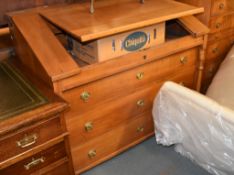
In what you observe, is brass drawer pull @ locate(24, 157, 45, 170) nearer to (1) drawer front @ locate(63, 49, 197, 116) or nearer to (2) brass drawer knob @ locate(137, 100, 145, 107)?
(1) drawer front @ locate(63, 49, 197, 116)

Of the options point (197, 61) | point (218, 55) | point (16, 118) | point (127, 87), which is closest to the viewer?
point (16, 118)

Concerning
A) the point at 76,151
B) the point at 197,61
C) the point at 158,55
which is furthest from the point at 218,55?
the point at 76,151

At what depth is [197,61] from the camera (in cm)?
176

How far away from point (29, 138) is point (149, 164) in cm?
81

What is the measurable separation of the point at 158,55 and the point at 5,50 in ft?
2.78

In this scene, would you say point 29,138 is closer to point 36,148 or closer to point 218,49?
point 36,148

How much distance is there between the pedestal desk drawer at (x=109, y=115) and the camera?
138cm

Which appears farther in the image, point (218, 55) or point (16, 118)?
point (218, 55)

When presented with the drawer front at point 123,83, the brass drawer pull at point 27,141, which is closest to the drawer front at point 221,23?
the drawer front at point 123,83

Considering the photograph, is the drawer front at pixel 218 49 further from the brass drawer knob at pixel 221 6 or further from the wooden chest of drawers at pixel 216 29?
the brass drawer knob at pixel 221 6

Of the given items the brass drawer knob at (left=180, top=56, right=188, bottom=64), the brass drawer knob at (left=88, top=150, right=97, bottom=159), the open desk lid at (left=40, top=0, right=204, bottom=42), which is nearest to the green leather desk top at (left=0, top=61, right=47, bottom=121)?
the open desk lid at (left=40, top=0, right=204, bottom=42)

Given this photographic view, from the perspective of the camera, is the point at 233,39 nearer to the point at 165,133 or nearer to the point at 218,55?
the point at 218,55

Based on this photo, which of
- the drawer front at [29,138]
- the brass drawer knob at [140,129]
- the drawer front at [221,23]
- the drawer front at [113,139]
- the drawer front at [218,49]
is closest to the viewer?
the drawer front at [29,138]

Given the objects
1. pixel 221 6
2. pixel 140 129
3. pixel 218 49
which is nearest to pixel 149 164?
pixel 140 129
